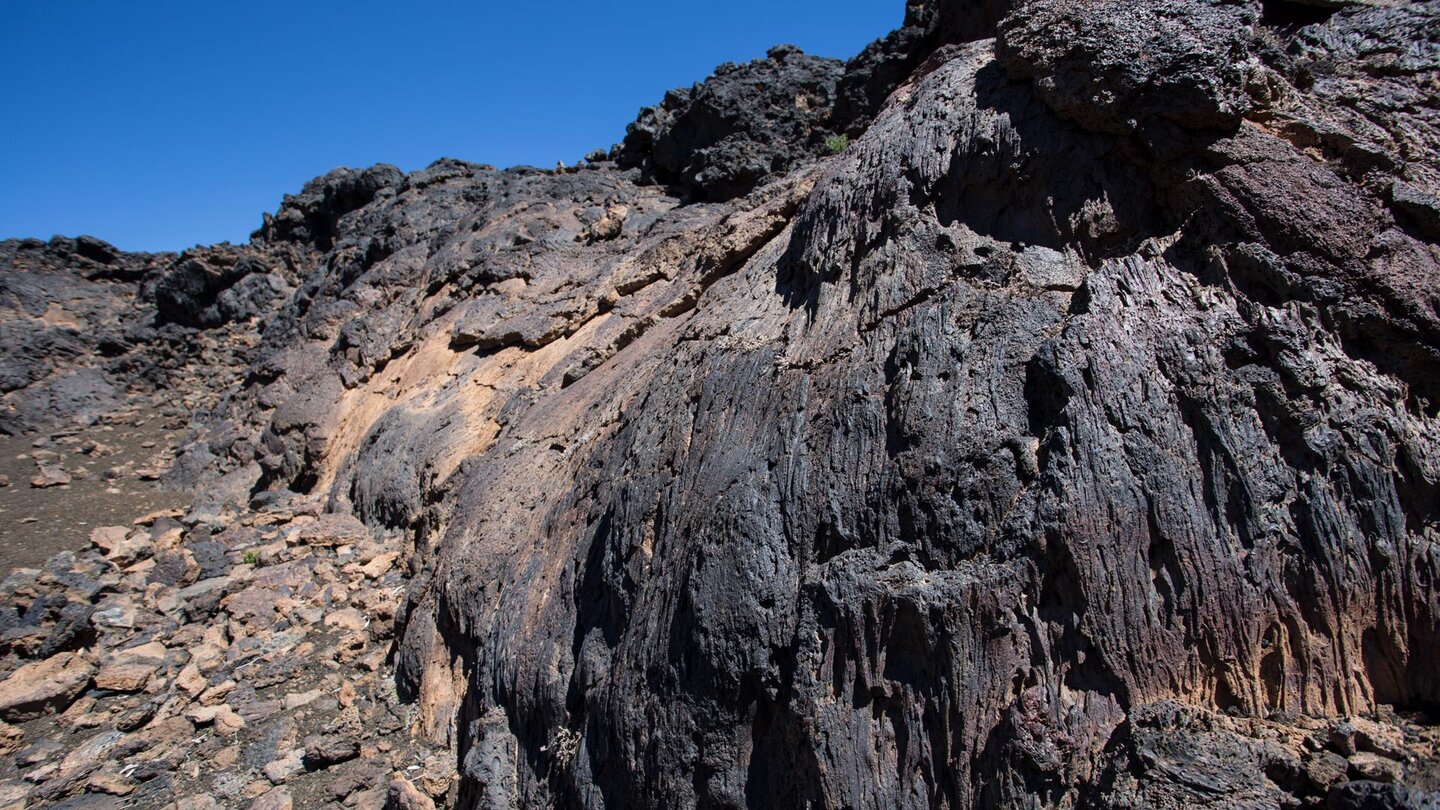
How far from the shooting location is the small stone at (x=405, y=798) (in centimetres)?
466

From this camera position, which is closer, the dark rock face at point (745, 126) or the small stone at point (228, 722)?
the small stone at point (228, 722)

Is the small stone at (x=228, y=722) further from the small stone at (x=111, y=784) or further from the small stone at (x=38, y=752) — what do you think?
the small stone at (x=38, y=752)

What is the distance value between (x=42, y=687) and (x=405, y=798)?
3.31 m

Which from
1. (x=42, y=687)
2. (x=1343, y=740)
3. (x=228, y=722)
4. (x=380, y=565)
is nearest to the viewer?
(x=1343, y=740)

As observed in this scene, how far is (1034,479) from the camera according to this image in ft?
10.8

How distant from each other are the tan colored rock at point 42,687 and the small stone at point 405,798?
9.70 ft

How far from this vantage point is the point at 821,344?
14.6 feet

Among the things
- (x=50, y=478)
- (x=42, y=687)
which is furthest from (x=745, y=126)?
(x=50, y=478)

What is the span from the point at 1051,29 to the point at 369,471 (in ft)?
23.9

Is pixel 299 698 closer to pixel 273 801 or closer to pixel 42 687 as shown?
pixel 273 801

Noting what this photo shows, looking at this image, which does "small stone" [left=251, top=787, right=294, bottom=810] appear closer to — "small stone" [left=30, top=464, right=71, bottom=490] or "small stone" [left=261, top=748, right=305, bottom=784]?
"small stone" [left=261, top=748, right=305, bottom=784]

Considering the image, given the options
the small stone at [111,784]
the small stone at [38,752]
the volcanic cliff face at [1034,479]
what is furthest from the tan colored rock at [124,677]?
the volcanic cliff face at [1034,479]

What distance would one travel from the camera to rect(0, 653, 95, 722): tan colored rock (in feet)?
18.5

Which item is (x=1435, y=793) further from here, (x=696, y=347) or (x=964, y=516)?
(x=696, y=347)
